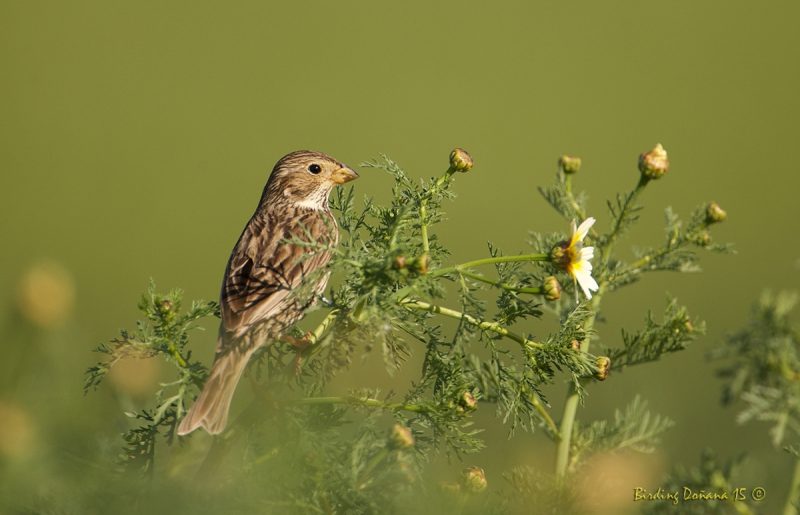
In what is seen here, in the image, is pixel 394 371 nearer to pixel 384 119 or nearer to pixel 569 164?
pixel 569 164

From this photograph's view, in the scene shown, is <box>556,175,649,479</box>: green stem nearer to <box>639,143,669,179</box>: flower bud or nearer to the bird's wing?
<box>639,143,669,179</box>: flower bud

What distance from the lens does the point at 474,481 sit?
7.39 feet

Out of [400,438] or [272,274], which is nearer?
[400,438]

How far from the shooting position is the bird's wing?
3225mm

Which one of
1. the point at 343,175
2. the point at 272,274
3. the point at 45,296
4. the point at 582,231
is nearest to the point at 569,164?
the point at 582,231

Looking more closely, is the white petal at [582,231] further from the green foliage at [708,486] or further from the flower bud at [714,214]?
the green foliage at [708,486]

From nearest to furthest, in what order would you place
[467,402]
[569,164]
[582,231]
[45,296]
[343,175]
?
[467,402]
[582,231]
[569,164]
[45,296]
[343,175]

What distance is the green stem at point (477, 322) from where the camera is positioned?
2.46m

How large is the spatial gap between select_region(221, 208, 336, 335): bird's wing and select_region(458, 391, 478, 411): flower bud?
57 cm

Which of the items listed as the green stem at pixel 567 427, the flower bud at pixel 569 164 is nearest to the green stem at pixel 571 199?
the flower bud at pixel 569 164

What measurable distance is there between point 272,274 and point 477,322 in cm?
135

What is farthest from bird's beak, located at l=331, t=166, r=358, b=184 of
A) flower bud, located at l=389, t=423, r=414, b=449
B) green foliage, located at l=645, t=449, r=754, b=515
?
green foliage, located at l=645, t=449, r=754, b=515

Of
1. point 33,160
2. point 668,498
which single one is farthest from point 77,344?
point 33,160

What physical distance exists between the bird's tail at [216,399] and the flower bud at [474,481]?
24.4 inches
